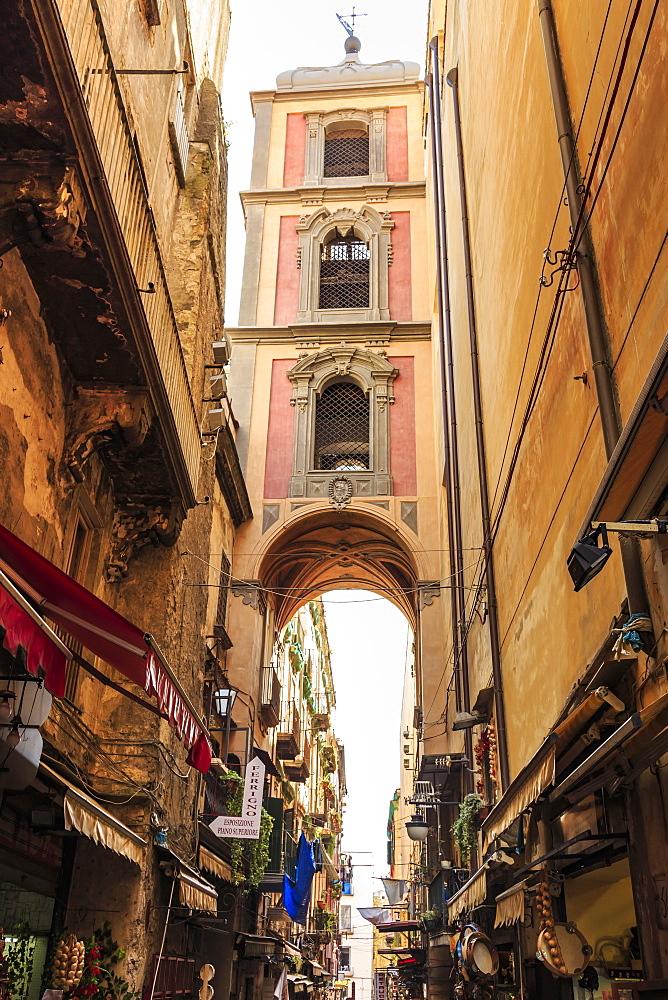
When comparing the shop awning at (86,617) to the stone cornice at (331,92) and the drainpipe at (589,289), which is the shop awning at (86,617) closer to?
the drainpipe at (589,289)

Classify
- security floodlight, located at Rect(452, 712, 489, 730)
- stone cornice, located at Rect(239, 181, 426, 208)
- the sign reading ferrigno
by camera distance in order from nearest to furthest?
security floodlight, located at Rect(452, 712, 489, 730) → the sign reading ferrigno → stone cornice, located at Rect(239, 181, 426, 208)

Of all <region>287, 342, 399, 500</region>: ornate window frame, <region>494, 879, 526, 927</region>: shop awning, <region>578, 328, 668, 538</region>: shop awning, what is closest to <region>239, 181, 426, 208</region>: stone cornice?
<region>287, 342, 399, 500</region>: ornate window frame

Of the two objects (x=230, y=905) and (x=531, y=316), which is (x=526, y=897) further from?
(x=230, y=905)

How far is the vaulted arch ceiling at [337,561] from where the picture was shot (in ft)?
66.3

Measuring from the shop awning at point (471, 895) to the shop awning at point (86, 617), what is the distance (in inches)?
188

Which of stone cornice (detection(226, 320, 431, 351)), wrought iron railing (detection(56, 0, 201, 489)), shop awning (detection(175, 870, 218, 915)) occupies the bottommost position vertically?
shop awning (detection(175, 870, 218, 915))

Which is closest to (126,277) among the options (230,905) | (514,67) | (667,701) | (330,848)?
(667,701)

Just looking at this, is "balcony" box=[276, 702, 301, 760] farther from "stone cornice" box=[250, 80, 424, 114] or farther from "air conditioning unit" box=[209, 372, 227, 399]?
"stone cornice" box=[250, 80, 424, 114]

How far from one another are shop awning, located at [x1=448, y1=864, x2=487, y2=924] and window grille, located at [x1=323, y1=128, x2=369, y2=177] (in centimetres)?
1950

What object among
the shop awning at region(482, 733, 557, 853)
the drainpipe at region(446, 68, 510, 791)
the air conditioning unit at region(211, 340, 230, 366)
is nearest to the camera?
the shop awning at region(482, 733, 557, 853)

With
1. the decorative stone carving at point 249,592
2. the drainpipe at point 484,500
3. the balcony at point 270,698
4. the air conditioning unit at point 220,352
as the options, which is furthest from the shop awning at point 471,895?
the decorative stone carving at point 249,592

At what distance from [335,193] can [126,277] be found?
19.1 metres

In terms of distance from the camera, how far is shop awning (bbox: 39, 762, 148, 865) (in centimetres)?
592

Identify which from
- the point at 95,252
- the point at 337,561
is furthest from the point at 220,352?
the point at 337,561
